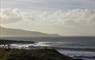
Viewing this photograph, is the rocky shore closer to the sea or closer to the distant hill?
the sea

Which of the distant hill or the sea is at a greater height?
the distant hill

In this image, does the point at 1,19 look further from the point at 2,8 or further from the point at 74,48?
the point at 74,48

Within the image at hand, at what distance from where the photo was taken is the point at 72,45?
4.03 m

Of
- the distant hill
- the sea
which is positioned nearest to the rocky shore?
the sea

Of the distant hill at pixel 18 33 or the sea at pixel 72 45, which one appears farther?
the distant hill at pixel 18 33

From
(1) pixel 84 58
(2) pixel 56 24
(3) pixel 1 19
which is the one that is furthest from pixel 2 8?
(1) pixel 84 58

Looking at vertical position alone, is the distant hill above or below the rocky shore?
above

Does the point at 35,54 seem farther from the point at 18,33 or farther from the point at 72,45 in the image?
the point at 72,45

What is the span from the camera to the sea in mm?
3986

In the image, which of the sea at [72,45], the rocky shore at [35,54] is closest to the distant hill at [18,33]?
the sea at [72,45]

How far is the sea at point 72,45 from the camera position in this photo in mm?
3986

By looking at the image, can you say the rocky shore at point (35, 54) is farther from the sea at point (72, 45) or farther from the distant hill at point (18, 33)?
the distant hill at point (18, 33)

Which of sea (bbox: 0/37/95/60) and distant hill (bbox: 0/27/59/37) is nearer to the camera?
sea (bbox: 0/37/95/60)

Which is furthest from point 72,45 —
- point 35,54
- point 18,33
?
point 18,33
